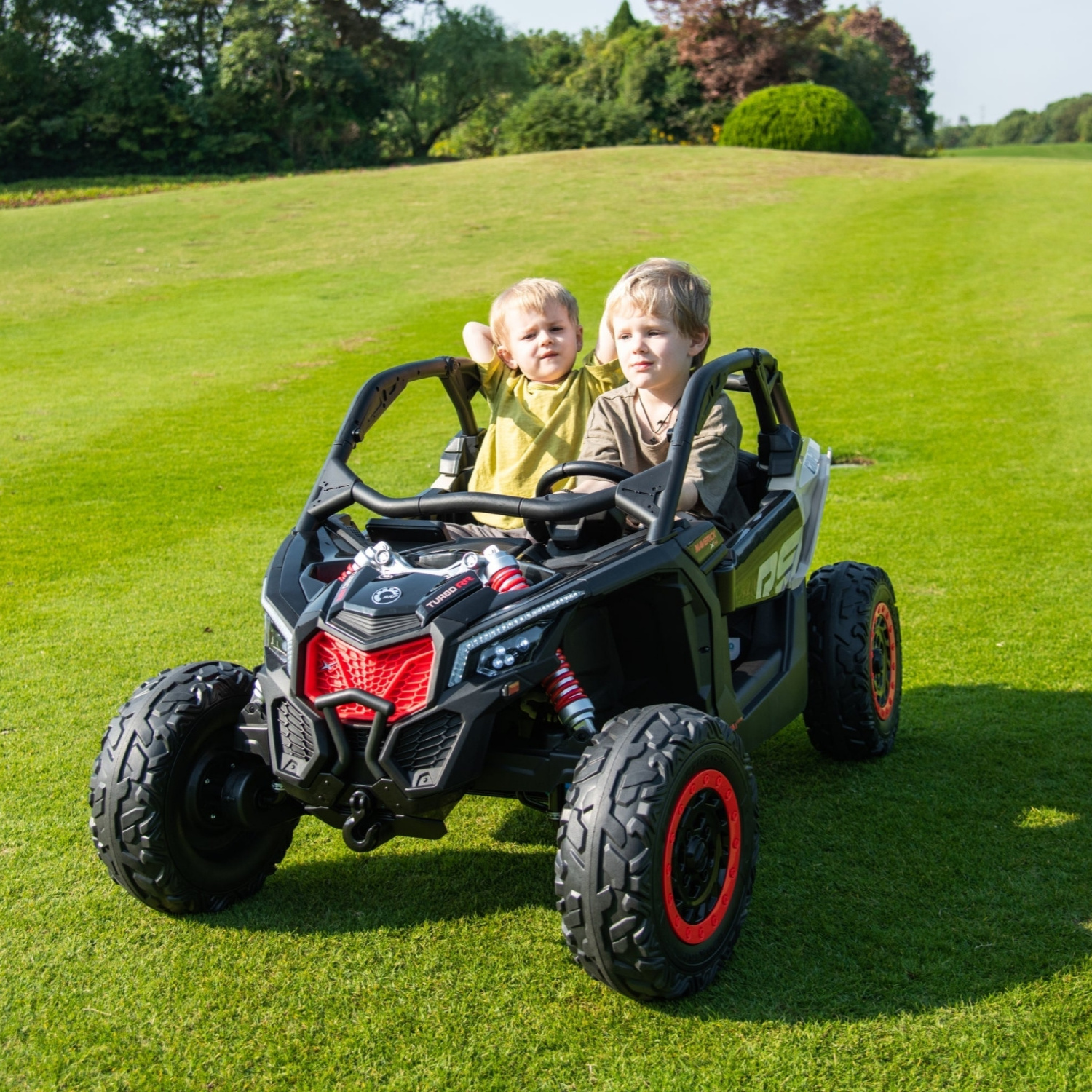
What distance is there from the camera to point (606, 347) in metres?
4.00

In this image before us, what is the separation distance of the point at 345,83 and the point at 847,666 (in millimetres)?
34190

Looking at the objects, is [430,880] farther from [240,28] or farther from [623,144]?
[240,28]

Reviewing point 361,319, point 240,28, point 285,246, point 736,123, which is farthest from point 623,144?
point 361,319

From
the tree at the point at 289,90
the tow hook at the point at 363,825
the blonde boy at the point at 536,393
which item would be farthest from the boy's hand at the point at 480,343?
the tree at the point at 289,90

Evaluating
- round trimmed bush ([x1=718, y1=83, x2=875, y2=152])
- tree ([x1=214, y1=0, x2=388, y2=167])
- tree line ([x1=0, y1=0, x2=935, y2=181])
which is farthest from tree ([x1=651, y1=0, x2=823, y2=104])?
tree ([x1=214, y1=0, x2=388, y2=167])

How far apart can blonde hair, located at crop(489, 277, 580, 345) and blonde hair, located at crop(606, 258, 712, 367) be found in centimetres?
25

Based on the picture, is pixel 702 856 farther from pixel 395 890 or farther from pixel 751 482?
pixel 751 482

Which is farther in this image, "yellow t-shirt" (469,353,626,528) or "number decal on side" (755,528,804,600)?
"yellow t-shirt" (469,353,626,528)

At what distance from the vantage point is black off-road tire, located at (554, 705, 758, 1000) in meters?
2.52

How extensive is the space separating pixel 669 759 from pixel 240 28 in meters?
36.4

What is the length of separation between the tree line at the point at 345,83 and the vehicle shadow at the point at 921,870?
31.9 m

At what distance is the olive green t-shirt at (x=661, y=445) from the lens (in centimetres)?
334

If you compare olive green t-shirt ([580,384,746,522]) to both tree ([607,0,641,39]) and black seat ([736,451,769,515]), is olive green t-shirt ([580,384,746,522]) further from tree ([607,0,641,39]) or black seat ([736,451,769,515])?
tree ([607,0,641,39])

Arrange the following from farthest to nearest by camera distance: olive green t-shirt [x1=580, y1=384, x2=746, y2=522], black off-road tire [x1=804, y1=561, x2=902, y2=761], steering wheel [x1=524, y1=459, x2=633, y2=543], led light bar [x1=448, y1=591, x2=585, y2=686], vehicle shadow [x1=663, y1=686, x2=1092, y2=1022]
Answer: black off-road tire [x1=804, y1=561, x2=902, y2=761], olive green t-shirt [x1=580, y1=384, x2=746, y2=522], steering wheel [x1=524, y1=459, x2=633, y2=543], vehicle shadow [x1=663, y1=686, x2=1092, y2=1022], led light bar [x1=448, y1=591, x2=585, y2=686]
